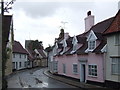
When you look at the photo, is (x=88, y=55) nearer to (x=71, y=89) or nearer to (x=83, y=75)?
(x=83, y=75)

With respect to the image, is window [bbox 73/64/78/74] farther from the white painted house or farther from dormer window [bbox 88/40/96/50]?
the white painted house

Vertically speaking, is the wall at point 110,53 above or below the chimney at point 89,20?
below

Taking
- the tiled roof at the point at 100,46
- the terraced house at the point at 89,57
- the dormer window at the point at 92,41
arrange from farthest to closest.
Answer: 1. the dormer window at the point at 92,41
2. the tiled roof at the point at 100,46
3. the terraced house at the point at 89,57

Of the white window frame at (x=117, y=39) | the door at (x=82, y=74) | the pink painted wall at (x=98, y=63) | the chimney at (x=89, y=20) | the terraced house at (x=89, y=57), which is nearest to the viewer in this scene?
the white window frame at (x=117, y=39)

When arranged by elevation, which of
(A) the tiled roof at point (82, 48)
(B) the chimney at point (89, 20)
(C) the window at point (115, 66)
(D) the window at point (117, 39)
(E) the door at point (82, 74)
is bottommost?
(E) the door at point (82, 74)

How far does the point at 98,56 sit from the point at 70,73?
8.97 metres

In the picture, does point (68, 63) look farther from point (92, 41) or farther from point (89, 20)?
point (92, 41)

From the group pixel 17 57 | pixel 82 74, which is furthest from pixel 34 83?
pixel 17 57

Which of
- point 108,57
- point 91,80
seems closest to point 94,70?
point 91,80

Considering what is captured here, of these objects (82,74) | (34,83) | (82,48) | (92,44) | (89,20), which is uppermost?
(89,20)

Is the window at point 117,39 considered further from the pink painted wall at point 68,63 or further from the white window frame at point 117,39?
the pink painted wall at point 68,63

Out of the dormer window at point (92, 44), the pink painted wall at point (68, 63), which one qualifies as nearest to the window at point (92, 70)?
the dormer window at point (92, 44)

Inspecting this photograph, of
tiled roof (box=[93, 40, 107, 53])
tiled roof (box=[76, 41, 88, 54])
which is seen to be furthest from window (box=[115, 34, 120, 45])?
tiled roof (box=[76, 41, 88, 54])

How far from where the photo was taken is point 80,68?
2864 centimetres
